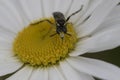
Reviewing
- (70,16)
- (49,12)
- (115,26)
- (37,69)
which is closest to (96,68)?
(115,26)

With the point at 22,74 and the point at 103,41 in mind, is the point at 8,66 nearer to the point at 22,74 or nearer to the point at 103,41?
the point at 22,74

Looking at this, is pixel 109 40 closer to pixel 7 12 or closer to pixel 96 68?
pixel 96 68

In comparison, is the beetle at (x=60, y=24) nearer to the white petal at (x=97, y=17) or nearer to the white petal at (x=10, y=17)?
the white petal at (x=97, y=17)

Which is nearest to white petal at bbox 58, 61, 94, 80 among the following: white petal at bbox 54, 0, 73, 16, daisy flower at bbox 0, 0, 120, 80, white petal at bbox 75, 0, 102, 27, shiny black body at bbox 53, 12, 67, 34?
daisy flower at bbox 0, 0, 120, 80

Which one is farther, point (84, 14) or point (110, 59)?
point (84, 14)

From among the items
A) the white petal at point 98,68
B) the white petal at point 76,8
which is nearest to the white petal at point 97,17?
the white petal at point 76,8
